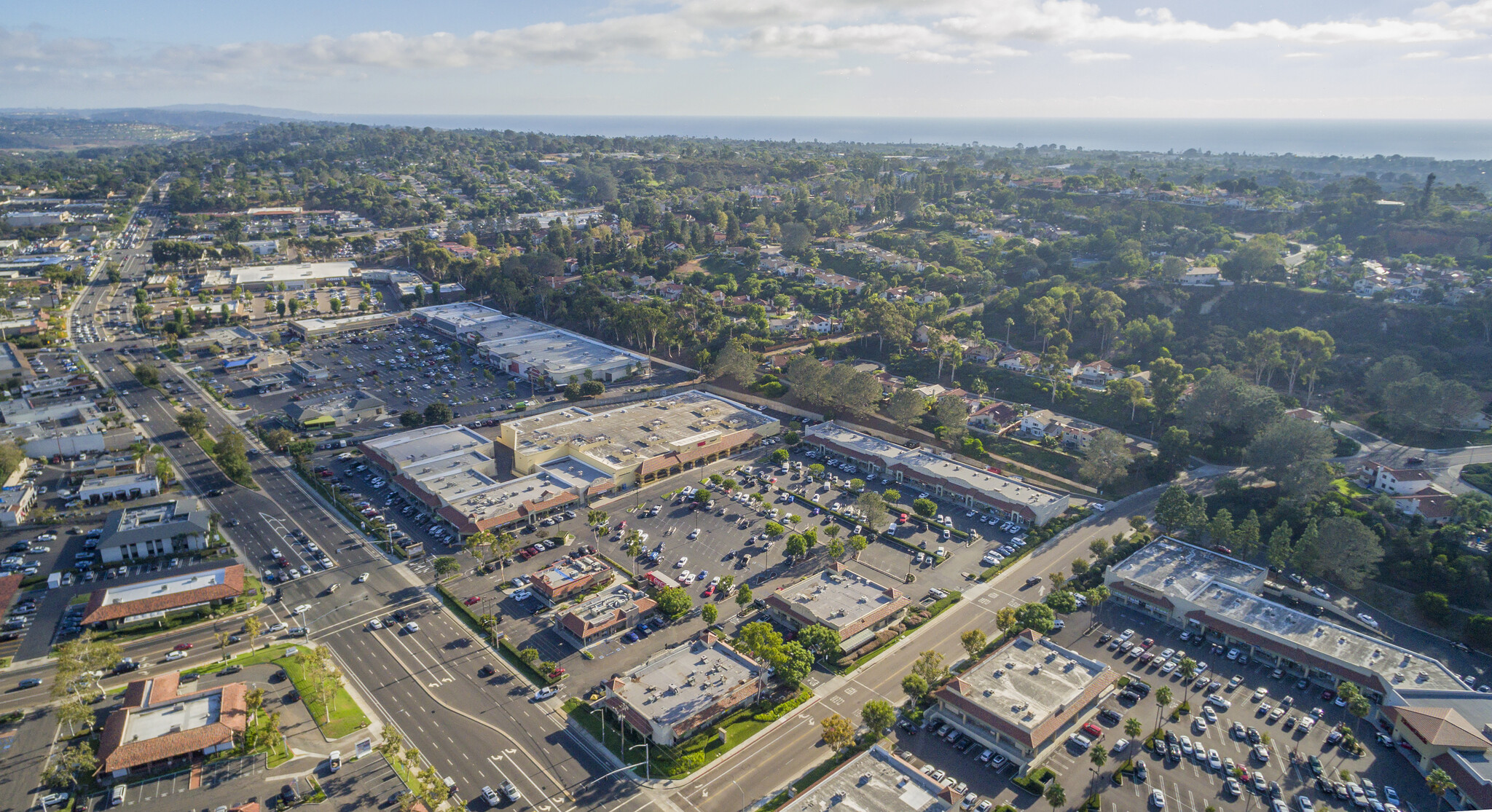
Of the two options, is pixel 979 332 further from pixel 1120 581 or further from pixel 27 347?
pixel 27 347

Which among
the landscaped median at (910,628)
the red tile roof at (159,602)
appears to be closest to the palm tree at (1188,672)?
the landscaped median at (910,628)

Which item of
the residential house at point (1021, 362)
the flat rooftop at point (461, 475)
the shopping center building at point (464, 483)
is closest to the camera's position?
the shopping center building at point (464, 483)

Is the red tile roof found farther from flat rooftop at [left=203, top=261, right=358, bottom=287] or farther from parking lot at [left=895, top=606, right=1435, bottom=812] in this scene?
flat rooftop at [left=203, top=261, right=358, bottom=287]

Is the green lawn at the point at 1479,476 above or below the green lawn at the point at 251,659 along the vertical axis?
above

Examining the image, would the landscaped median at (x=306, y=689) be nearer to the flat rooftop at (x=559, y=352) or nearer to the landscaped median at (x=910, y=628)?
the landscaped median at (x=910, y=628)

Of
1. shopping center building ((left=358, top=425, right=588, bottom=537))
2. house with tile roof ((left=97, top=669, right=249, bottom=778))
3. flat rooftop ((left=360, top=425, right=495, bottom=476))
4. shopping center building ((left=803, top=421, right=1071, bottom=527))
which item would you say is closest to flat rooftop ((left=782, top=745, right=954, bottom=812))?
house with tile roof ((left=97, top=669, right=249, bottom=778))

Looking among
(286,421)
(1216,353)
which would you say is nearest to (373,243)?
(286,421)

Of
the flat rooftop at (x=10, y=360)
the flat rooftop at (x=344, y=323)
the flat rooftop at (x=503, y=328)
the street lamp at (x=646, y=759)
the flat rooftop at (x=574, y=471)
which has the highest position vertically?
the flat rooftop at (x=503, y=328)
